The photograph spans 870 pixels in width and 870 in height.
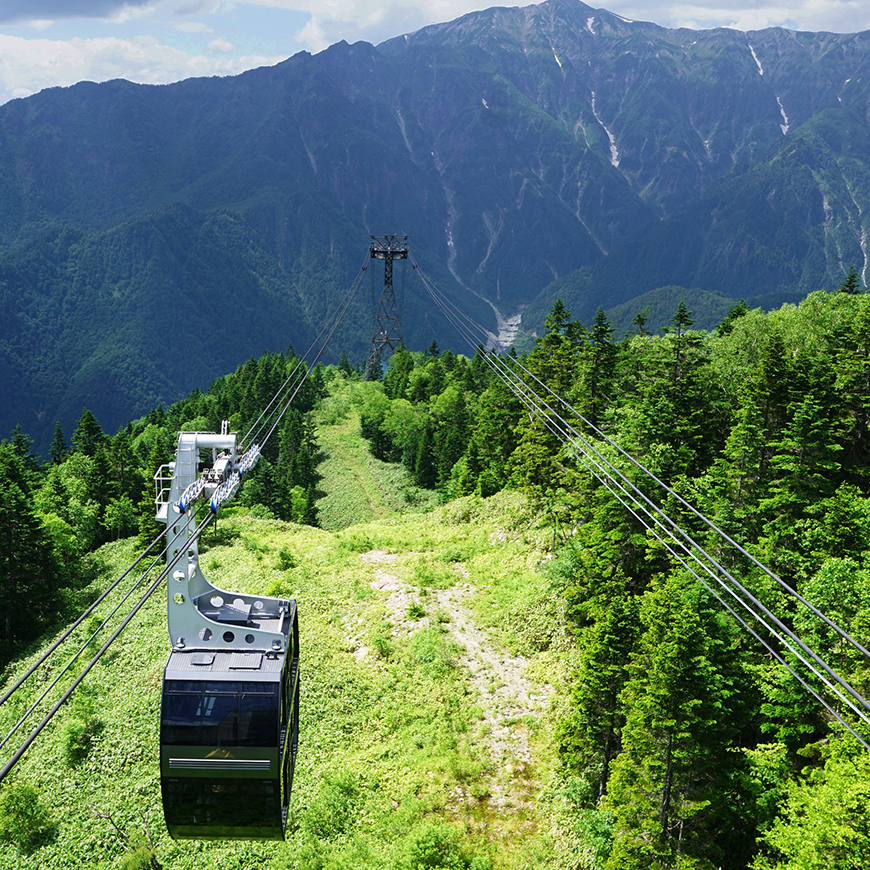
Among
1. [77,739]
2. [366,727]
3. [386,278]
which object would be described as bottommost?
[77,739]

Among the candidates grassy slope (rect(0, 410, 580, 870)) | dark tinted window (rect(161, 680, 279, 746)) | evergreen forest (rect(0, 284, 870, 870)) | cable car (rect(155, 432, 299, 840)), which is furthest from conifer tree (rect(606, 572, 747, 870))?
dark tinted window (rect(161, 680, 279, 746))

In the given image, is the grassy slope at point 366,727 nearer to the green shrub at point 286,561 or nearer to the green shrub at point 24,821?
the green shrub at point 286,561

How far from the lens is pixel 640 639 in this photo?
25.8 meters

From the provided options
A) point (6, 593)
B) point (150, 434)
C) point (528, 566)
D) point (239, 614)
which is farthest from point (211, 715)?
point (150, 434)

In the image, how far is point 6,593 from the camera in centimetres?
5191

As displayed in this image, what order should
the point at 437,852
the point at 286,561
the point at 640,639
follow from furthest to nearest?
1. the point at 286,561
2. the point at 640,639
3. the point at 437,852

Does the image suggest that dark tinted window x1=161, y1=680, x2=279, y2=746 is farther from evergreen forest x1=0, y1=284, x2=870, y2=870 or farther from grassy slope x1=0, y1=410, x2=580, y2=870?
grassy slope x1=0, y1=410, x2=580, y2=870

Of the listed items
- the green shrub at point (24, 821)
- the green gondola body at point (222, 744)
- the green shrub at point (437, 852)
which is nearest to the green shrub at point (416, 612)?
the green shrub at point (437, 852)

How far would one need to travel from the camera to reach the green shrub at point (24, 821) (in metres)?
29.6

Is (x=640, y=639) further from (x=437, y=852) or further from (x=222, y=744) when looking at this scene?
(x=222, y=744)

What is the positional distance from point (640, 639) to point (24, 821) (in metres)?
25.0

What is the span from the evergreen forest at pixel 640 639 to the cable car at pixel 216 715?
10.7 metres

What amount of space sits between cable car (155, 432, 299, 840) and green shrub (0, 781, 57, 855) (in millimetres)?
16599

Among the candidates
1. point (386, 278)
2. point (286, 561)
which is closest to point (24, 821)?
point (286, 561)
